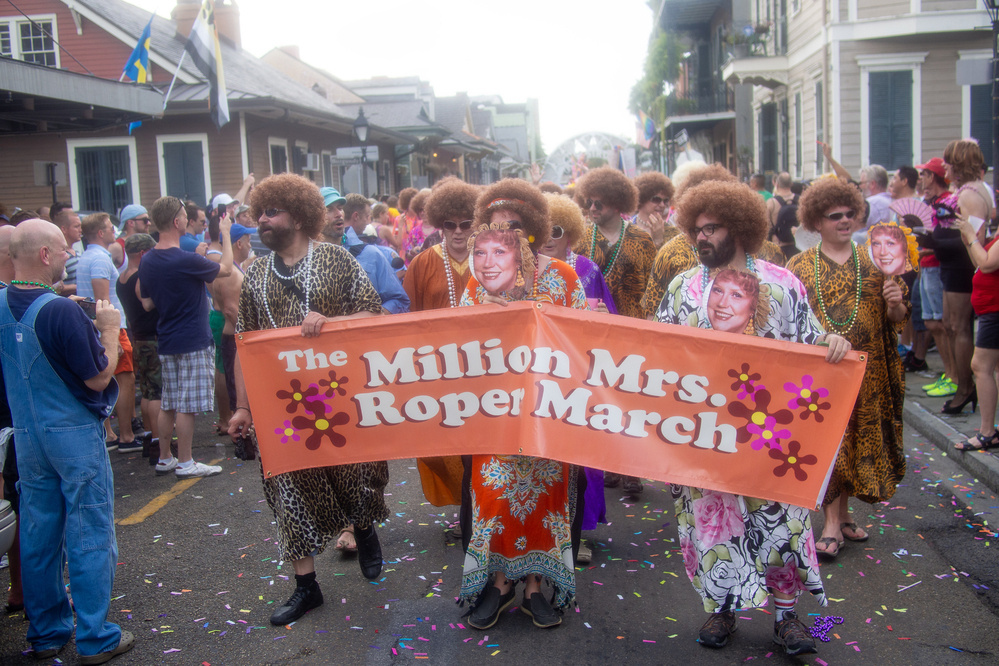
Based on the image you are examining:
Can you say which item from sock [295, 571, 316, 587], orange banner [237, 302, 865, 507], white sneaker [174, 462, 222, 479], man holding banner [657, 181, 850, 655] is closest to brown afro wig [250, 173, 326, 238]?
orange banner [237, 302, 865, 507]

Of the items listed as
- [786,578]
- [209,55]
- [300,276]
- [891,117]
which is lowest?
[786,578]

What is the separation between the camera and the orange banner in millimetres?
3631

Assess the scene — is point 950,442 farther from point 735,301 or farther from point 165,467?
point 165,467

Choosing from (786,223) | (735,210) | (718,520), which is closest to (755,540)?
(718,520)

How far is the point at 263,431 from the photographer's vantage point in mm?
4109

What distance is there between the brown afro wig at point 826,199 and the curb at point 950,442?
2.38 meters

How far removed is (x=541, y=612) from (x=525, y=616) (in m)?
0.17

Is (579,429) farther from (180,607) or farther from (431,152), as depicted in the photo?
(431,152)

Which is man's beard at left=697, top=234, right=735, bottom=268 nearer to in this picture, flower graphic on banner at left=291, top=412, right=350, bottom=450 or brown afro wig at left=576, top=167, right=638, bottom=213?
flower graphic on banner at left=291, top=412, right=350, bottom=450

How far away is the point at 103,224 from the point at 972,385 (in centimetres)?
796

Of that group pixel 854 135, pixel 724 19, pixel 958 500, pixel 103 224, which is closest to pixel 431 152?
pixel 724 19

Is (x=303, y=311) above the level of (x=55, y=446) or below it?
above

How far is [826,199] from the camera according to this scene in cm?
469

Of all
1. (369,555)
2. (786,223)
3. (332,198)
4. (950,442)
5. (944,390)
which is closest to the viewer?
(369,555)
